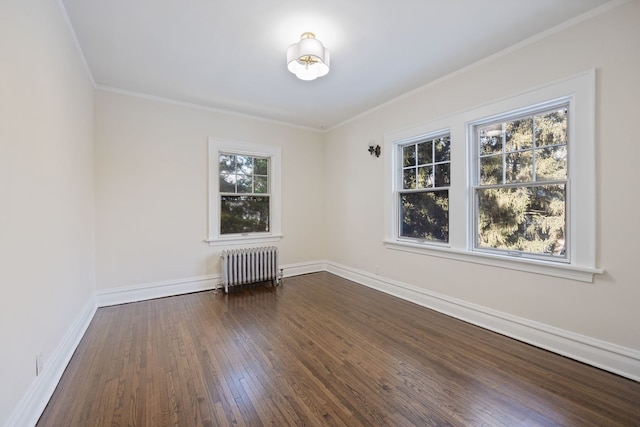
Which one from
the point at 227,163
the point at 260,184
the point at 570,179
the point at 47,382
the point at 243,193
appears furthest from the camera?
the point at 260,184

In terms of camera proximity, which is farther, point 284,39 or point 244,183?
point 244,183

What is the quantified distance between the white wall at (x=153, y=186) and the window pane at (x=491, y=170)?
11.3ft

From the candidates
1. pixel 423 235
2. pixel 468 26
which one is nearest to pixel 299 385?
pixel 423 235

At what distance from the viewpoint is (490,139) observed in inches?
118

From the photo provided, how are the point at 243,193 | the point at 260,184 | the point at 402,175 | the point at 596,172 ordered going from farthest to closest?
1. the point at 260,184
2. the point at 243,193
3. the point at 402,175
4. the point at 596,172

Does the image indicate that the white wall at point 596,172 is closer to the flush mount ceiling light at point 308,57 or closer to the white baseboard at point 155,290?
the flush mount ceiling light at point 308,57

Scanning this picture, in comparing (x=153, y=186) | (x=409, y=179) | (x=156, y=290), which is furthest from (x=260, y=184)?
(x=409, y=179)

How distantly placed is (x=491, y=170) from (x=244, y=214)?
3.65m

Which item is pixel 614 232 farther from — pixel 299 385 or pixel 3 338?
pixel 3 338

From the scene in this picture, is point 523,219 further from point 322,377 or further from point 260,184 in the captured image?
point 260,184

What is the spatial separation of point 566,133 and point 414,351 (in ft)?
7.80

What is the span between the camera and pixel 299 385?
1974 millimetres

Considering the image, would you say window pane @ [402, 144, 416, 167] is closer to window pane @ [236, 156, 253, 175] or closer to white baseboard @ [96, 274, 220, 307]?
window pane @ [236, 156, 253, 175]

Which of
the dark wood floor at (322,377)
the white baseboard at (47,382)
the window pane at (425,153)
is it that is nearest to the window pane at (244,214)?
the dark wood floor at (322,377)
